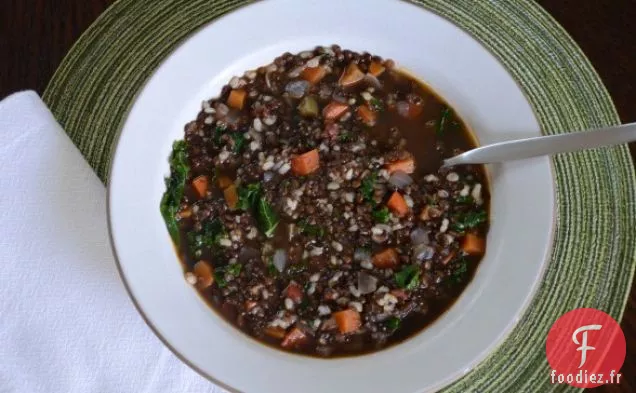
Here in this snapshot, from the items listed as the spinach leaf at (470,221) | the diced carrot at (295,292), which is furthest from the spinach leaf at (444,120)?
the diced carrot at (295,292)

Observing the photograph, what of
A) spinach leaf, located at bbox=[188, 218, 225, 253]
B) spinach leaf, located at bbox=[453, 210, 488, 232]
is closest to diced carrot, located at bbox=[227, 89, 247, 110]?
spinach leaf, located at bbox=[188, 218, 225, 253]

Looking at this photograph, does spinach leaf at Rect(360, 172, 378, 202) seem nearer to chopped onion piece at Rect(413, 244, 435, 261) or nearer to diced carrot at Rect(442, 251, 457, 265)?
chopped onion piece at Rect(413, 244, 435, 261)

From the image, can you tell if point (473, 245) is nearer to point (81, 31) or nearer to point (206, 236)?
point (206, 236)

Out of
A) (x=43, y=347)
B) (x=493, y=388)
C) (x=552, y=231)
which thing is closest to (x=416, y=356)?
(x=493, y=388)

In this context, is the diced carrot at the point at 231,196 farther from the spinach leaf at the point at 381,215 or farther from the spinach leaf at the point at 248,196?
the spinach leaf at the point at 381,215

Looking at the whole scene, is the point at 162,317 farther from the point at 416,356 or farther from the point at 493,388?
the point at 493,388

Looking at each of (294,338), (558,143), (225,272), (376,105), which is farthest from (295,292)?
(558,143)
